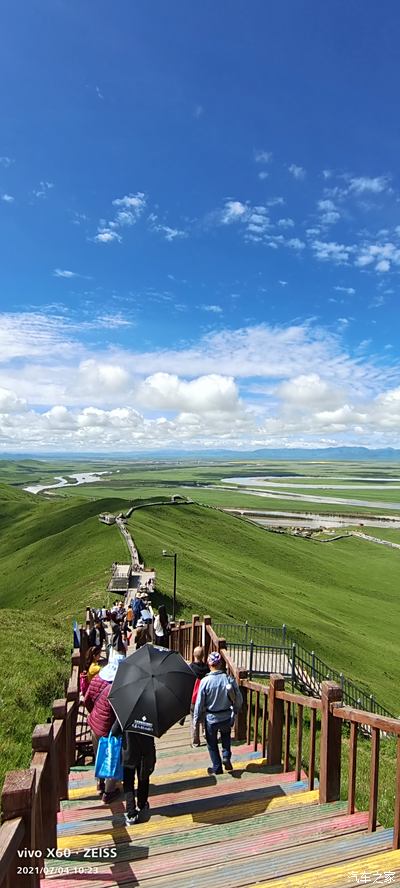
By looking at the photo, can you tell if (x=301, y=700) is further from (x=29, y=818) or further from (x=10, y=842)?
(x=10, y=842)

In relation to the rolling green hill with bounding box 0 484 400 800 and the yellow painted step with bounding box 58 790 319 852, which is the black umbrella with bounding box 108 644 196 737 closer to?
the yellow painted step with bounding box 58 790 319 852

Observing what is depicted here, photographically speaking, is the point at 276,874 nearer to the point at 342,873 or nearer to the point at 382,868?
the point at 342,873

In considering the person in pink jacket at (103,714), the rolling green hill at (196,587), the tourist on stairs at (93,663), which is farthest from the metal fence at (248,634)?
the person in pink jacket at (103,714)

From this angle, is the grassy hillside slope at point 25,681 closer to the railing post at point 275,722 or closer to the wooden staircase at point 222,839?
the wooden staircase at point 222,839

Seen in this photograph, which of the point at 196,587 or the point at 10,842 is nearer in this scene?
the point at 10,842

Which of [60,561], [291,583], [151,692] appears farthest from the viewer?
[291,583]

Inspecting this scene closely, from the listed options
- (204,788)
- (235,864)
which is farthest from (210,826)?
(204,788)

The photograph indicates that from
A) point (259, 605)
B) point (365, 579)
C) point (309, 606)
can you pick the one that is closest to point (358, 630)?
point (309, 606)

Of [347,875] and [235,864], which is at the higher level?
[347,875]
